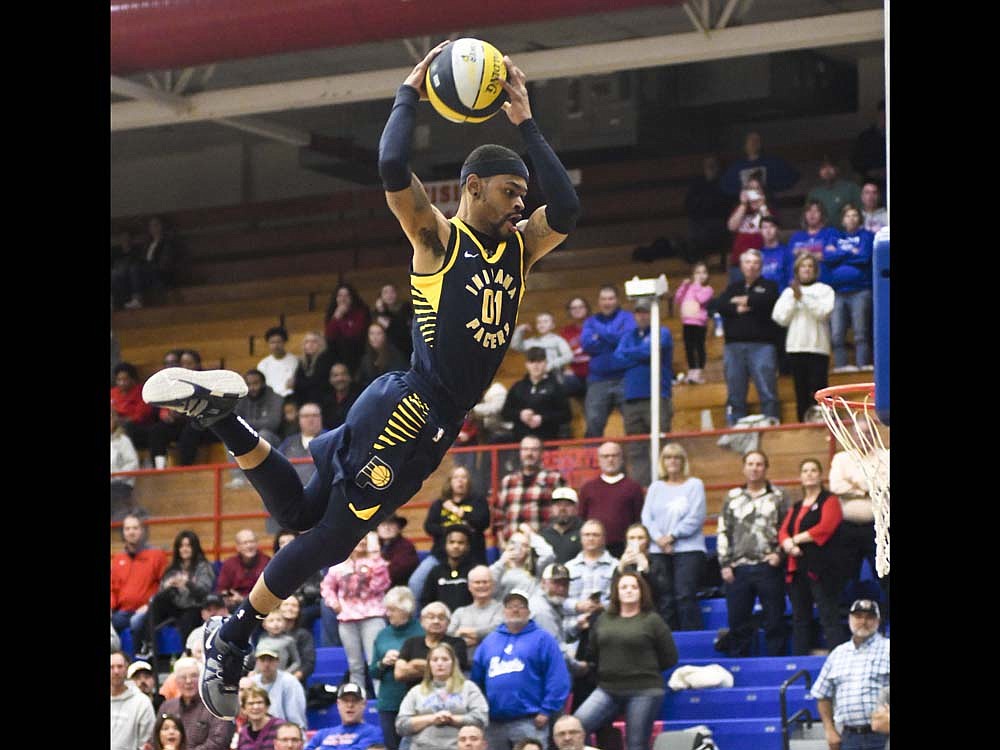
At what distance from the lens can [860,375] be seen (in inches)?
678

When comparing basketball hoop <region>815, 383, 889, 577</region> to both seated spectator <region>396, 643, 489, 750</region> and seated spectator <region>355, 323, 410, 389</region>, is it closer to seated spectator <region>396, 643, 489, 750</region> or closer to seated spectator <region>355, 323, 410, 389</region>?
seated spectator <region>396, 643, 489, 750</region>

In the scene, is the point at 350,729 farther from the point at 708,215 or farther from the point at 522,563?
the point at 708,215

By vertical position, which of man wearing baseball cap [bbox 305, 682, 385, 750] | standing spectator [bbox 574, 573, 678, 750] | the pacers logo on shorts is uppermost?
the pacers logo on shorts

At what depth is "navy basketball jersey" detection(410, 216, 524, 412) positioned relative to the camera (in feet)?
27.4

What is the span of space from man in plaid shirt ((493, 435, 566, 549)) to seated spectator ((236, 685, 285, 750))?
8.74 ft

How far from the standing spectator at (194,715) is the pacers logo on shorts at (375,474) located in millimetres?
6060

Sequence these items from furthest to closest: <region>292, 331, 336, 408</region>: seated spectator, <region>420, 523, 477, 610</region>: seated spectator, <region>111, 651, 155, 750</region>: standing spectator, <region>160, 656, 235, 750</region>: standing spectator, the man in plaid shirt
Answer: <region>292, 331, 336, 408</region>: seated spectator < the man in plaid shirt < <region>420, 523, 477, 610</region>: seated spectator < <region>111, 651, 155, 750</region>: standing spectator < <region>160, 656, 235, 750</region>: standing spectator

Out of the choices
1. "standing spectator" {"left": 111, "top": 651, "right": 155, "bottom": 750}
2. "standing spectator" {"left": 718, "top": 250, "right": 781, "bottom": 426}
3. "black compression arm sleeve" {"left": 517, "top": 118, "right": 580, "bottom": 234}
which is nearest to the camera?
"black compression arm sleeve" {"left": 517, "top": 118, "right": 580, "bottom": 234}

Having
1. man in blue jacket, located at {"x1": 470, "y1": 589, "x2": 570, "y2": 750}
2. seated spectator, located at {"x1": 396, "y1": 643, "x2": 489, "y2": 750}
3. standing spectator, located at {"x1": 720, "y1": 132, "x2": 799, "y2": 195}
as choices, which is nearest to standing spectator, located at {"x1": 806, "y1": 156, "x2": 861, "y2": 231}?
standing spectator, located at {"x1": 720, "y1": 132, "x2": 799, "y2": 195}

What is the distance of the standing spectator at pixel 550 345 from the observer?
1805 cm

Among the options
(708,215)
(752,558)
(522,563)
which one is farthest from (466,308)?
(708,215)

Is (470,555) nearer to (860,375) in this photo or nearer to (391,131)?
(860,375)

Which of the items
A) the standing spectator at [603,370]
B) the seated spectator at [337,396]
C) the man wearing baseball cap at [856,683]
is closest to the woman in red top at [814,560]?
the man wearing baseball cap at [856,683]

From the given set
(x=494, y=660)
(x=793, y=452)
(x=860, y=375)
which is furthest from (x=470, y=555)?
(x=860, y=375)
